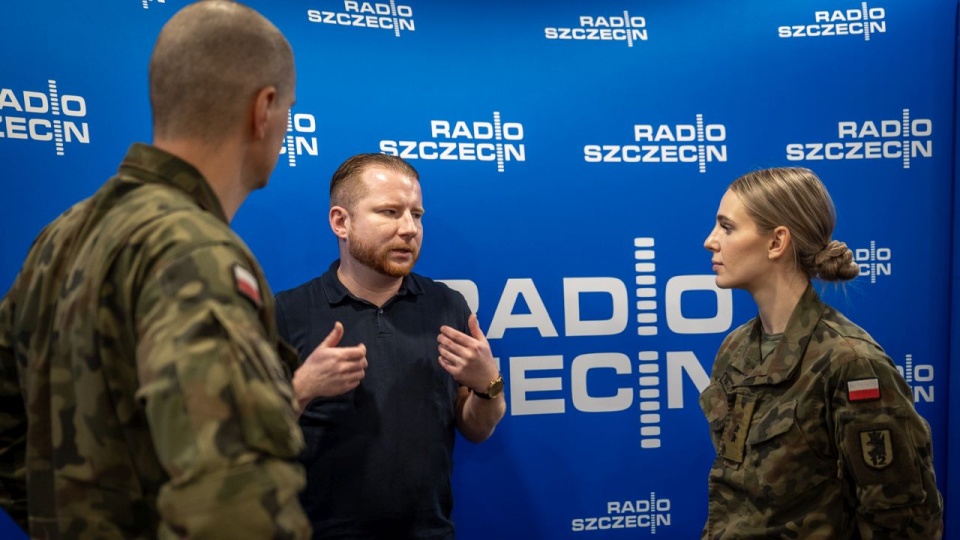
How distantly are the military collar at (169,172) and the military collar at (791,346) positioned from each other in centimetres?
141

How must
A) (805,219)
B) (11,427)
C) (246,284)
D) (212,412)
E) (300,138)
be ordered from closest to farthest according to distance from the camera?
1. (212,412)
2. (246,284)
3. (11,427)
4. (805,219)
5. (300,138)

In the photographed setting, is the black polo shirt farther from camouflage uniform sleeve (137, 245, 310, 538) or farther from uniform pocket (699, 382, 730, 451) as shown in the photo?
camouflage uniform sleeve (137, 245, 310, 538)

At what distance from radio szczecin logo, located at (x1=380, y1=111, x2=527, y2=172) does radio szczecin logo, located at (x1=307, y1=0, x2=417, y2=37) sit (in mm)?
351

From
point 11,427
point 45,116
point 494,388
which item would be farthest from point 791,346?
point 45,116

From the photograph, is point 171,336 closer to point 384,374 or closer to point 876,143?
point 384,374

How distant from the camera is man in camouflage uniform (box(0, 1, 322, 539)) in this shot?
99cm

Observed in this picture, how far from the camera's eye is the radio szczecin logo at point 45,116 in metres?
2.47

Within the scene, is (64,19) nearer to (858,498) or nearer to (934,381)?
(858,498)

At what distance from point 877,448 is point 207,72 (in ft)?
5.21

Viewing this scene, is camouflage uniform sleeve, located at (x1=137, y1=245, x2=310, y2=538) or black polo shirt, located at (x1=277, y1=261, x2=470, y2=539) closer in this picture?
camouflage uniform sleeve, located at (x1=137, y1=245, x2=310, y2=538)

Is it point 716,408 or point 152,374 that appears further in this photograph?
point 716,408

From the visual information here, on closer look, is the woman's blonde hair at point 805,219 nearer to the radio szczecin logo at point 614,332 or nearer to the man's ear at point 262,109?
the radio szczecin logo at point 614,332

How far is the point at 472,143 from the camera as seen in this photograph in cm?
301

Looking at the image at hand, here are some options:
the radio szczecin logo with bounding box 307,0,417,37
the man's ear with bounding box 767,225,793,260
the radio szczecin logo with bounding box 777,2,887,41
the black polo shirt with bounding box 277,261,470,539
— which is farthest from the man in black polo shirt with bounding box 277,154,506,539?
the radio szczecin logo with bounding box 777,2,887,41
